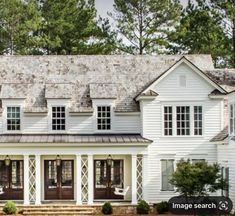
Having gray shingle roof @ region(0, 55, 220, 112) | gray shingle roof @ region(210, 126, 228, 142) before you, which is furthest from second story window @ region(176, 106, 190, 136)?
gray shingle roof @ region(0, 55, 220, 112)

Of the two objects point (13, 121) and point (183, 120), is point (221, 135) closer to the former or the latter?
point (183, 120)

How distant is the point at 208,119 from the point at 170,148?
2636 mm

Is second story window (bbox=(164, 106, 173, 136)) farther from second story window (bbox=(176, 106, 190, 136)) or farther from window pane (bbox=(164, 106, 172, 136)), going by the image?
second story window (bbox=(176, 106, 190, 136))

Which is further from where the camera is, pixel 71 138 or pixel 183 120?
pixel 183 120

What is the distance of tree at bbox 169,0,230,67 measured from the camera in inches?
2584

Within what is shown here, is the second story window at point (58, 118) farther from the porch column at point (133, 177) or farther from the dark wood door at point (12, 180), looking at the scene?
the porch column at point (133, 177)

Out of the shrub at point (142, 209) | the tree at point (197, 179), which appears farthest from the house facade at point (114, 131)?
→ the tree at point (197, 179)

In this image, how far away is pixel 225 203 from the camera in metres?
38.3

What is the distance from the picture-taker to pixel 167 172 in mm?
43719

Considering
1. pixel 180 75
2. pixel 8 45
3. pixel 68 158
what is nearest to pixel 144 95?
pixel 180 75

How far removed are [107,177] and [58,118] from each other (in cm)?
429

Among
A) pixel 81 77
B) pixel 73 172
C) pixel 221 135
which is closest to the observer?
pixel 221 135

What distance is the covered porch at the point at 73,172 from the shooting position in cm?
4228

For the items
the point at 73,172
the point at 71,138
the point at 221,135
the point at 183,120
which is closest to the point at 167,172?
the point at 183,120
